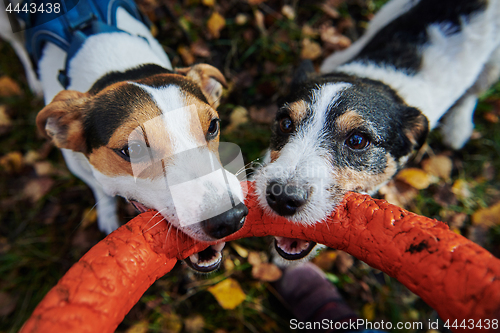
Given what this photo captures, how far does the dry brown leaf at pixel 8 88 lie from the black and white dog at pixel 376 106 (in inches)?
153

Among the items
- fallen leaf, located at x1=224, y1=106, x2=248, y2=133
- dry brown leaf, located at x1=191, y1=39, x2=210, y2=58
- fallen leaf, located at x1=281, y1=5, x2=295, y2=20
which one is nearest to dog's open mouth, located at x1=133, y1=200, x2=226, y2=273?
fallen leaf, located at x1=224, y1=106, x2=248, y2=133

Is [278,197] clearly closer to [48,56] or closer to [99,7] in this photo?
[99,7]

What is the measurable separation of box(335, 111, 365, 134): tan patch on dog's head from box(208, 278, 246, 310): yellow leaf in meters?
1.98

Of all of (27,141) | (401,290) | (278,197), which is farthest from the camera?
(27,141)

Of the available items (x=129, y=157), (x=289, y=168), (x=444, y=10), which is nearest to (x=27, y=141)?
(x=129, y=157)

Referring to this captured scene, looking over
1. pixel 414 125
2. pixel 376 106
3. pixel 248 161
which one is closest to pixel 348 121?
pixel 376 106

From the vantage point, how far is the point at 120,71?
91.4 inches

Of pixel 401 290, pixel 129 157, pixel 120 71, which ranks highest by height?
pixel 120 71

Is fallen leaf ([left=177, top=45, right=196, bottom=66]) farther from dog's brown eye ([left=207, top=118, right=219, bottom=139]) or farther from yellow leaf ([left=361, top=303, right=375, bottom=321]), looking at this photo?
yellow leaf ([left=361, top=303, right=375, bottom=321])

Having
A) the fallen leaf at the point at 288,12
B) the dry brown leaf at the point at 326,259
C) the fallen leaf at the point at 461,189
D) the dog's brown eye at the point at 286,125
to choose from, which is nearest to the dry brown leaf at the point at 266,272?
the dry brown leaf at the point at 326,259

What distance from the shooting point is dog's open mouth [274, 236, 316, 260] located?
6.76ft

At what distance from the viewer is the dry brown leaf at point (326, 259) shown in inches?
122

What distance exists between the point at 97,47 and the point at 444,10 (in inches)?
142

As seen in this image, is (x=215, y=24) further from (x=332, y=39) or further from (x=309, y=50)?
(x=332, y=39)
